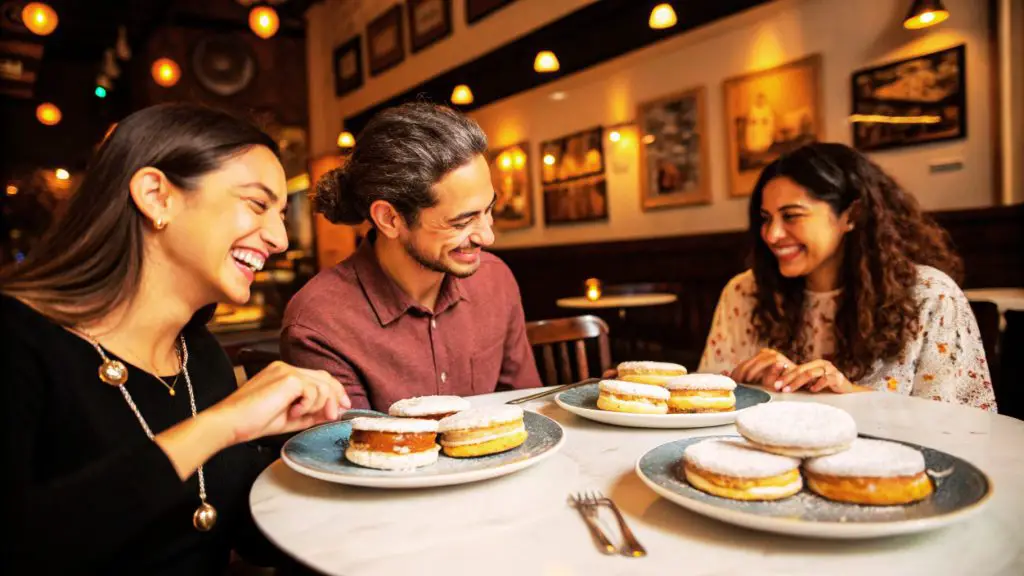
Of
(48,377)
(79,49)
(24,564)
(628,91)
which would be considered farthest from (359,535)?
(79,49)

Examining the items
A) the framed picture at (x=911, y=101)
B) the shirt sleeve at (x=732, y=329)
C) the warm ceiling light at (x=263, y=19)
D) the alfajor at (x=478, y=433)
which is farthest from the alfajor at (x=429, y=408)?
the warm ceiling light at (x=263, y=19)

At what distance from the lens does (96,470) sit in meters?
0.86

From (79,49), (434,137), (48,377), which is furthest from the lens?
(79,49)

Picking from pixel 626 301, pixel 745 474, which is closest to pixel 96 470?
pixel 745 474

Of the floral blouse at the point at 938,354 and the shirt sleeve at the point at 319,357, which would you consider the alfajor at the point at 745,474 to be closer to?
the shirt sleeve at the point at 319,357

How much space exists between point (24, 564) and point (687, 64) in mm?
6520

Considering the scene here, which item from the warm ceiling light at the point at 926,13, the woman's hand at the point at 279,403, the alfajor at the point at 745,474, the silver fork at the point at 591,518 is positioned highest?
the warm ceiling light at the point at 926,13

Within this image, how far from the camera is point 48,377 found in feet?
3.33

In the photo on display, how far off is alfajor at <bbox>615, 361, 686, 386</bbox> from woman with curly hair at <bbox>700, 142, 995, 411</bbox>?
15.4 inches

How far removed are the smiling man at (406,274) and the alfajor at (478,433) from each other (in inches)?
30.4

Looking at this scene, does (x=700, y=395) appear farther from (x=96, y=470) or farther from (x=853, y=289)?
(x=853, y=289)

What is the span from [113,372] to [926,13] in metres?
4.95

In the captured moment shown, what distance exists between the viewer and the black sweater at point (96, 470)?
83cm

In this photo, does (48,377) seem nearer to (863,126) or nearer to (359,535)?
(359,535)
